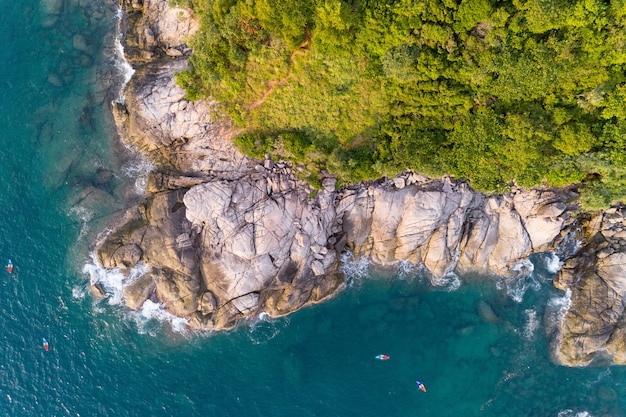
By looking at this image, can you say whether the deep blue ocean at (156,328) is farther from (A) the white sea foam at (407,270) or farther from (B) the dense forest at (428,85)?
(B) the dense forest at (428,85)

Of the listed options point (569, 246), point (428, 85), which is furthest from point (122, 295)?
point (569, 246)

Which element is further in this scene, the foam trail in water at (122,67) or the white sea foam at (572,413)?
the white sea foam at (572,413)

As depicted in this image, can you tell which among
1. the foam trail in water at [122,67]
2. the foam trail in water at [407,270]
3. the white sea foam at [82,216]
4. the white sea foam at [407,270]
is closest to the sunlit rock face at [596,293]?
the white sea foam at [407,270]

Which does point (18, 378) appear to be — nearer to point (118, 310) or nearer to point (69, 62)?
point (118, 310)

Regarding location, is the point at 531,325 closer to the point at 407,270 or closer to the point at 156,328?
the point at 407,270

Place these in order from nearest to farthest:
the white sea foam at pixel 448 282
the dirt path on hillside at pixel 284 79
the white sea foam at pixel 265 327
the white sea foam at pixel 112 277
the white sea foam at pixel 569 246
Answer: the dirt path on hillside at pixel 284 79 < the white sea foam at pixel 112 277 < the white sea foam at pixel 265 327 < the white sea foam at pixel 569 246 < the white sea foam at pixel 448 282
